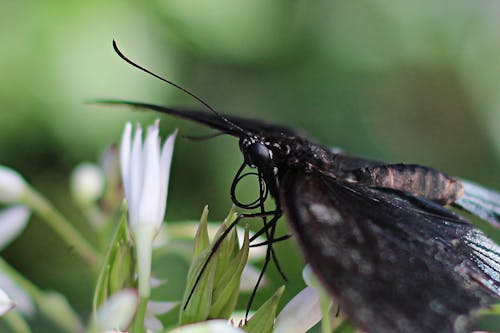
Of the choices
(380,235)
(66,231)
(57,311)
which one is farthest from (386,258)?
(66,231)

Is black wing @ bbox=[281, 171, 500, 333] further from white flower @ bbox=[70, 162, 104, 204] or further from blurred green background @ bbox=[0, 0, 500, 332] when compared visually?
blurred green background @ bbox=[0, 0, 500, 332]

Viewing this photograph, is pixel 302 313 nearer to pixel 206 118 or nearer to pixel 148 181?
pixel 148 181

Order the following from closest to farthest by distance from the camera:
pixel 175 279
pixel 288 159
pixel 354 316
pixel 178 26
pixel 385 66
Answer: pixel 354 316 → pixel 288 159 → pixel 175 279 → pixel 178 26 → pixel 385 66

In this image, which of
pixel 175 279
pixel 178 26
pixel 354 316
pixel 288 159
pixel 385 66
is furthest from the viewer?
pixel 385 66

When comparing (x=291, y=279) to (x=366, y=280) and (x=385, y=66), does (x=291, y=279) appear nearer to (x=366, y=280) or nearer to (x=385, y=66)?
(x=385, y=66)

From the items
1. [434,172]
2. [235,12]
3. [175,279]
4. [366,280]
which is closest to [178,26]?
[235,12]

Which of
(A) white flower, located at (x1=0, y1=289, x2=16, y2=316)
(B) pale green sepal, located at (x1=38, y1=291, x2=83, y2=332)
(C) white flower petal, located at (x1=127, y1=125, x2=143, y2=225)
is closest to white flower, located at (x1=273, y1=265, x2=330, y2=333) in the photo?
(C) white flower petal, located at (x1=127, y1=125, x2=143, y2=225)
